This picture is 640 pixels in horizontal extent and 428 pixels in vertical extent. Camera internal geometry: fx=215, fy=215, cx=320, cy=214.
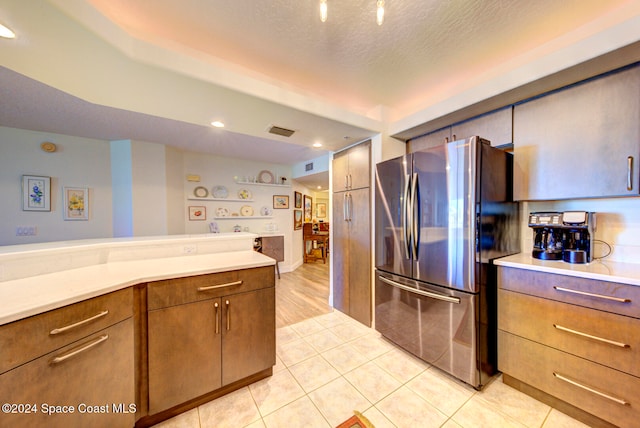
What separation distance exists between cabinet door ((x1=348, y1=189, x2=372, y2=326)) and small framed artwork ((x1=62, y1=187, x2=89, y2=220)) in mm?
3631

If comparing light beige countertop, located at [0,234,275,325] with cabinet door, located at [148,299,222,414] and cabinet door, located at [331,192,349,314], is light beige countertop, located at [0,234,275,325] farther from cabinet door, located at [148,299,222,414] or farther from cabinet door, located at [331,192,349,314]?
cabinet door, located at [331,192,349,314]

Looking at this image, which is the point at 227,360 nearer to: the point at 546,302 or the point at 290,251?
the point at 546,302

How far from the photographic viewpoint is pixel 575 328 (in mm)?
1298

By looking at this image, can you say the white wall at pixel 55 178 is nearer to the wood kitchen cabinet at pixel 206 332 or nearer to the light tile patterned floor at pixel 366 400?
the wood kitchen cabinet at pixel 206 332

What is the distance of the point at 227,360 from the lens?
1.50m

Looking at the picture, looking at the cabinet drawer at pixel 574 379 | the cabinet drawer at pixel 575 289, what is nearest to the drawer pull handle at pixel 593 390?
the cabinet drawer at pixel 574 379

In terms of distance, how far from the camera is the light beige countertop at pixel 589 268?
46.4 inches

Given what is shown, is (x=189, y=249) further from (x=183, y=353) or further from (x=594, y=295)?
(x=594, y=295)

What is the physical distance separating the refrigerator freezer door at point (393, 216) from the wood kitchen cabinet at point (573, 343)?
2.31 ft

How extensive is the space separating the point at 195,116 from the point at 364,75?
5.25 ft

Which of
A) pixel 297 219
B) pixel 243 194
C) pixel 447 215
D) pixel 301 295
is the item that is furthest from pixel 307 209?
pixel 447 215

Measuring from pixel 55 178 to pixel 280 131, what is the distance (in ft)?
10.1

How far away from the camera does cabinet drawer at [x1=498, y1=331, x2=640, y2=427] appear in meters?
1.16

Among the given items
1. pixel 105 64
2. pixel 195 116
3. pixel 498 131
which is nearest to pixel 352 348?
pixel 498 131
